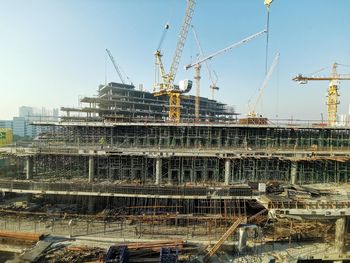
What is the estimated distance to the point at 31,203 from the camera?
1111 inches

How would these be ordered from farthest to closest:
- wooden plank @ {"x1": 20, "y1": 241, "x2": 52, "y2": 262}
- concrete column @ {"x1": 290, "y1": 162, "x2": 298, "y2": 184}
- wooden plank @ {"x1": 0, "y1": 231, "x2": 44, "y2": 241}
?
concrete column @ {"x1": 290, "y1": 162, "x2": 298, "y2": 184} → wooden plank @ {"x1": 0, "y1": 231, "x2": 44, "y2": 241} → wooden plank @ {"x1": 20, "y1": 241, "x2": 52, "y2": 262}

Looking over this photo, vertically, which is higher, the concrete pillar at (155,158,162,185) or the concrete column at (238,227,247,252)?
the concrete pillar at (155,158,162,185)

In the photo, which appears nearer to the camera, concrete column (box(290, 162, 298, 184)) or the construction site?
the construction site

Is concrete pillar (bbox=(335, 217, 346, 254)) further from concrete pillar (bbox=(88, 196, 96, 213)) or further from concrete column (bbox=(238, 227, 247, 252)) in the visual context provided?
concrete pillar (bbox=(88, 196, 96, 213))

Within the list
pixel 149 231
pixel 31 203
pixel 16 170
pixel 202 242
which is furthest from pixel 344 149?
pixel 16 170

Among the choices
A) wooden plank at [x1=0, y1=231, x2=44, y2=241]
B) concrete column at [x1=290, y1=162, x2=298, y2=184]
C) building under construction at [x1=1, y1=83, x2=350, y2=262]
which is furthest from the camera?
concrete column at [x1=290, y1=162, x2=298, y2=184]

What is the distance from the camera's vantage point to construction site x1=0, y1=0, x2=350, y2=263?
19953mm

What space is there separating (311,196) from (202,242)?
39.6ft

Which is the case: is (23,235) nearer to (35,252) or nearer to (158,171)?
(35,252)

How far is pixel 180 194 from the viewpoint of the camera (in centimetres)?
2584

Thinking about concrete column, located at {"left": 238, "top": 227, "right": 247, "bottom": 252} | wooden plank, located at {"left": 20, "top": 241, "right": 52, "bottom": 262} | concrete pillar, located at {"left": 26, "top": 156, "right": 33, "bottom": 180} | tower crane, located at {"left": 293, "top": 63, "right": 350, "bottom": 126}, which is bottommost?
wooden plank, located at {"left": 20, "top": 241, "right": 52, "bottom": 262}

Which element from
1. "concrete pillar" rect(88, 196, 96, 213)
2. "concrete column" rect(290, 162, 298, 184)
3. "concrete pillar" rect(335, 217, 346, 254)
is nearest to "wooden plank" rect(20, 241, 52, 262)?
"concrete pillar" rect(88, 196, 96, 213)

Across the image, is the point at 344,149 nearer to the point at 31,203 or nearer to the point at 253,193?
the point at 253,193

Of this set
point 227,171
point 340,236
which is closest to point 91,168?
point 227,171
